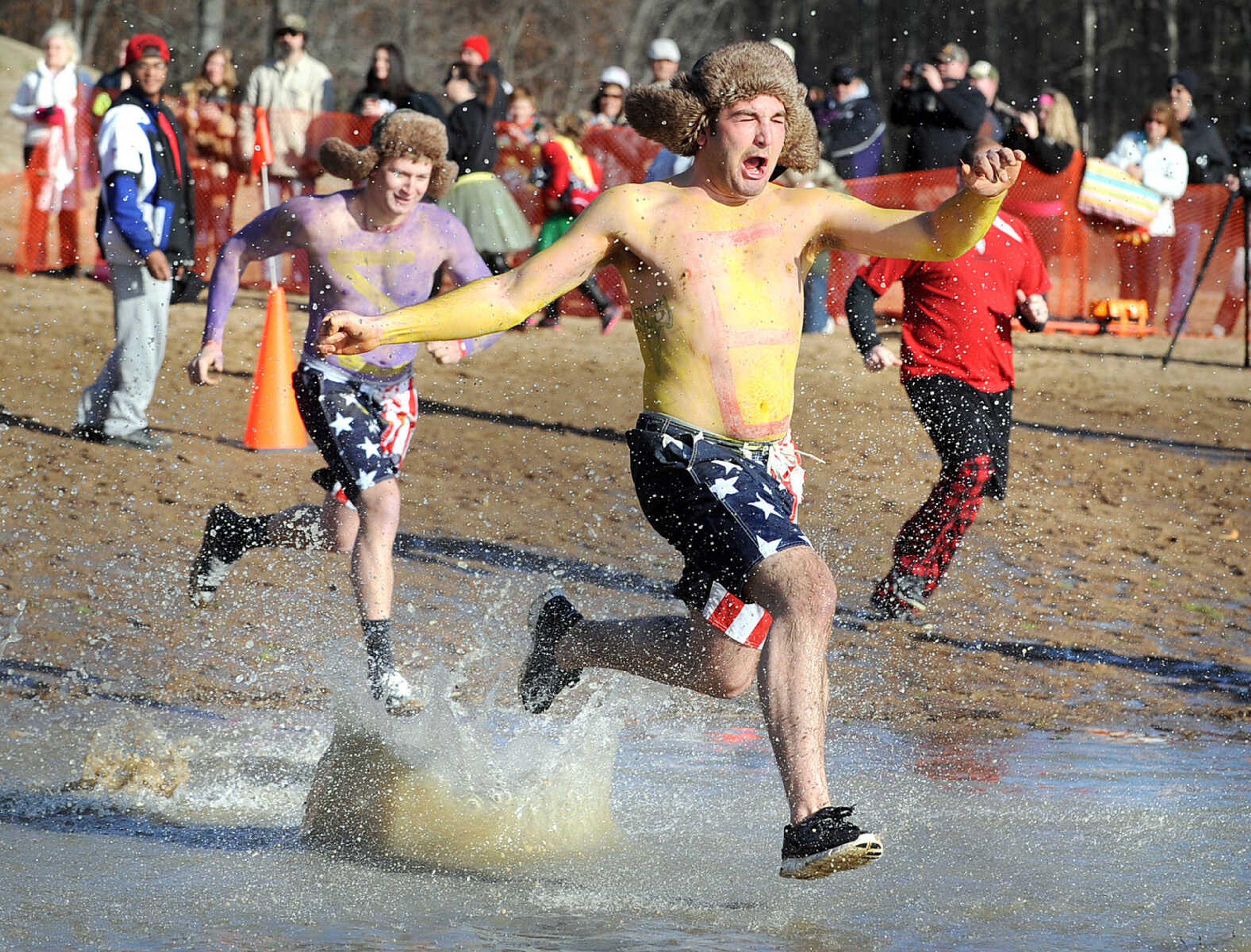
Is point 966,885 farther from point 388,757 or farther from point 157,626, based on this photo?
point 157,626

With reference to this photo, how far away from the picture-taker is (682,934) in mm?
3873

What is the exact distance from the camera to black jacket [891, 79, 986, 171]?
13312 millimetres

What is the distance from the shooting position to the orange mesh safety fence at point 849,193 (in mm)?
14523

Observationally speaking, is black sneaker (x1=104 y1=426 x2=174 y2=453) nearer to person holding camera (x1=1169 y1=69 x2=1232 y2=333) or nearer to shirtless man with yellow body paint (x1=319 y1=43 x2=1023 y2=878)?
shirtless man with yellow body paint (x1=319 y1=43 x2=1023 y2=878)

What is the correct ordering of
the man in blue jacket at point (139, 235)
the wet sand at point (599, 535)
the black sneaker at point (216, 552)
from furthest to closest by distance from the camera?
the man in blue jacket at point (139, 235) → the black sneaker at point (216, 552) → the wet sand at point (599, 535)

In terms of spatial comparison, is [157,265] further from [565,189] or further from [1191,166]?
[1191,166]

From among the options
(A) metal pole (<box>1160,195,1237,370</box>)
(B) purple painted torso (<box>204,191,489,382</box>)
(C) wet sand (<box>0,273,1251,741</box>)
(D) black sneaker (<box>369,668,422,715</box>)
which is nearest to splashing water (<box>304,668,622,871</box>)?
(D) black sneaker (<box>369,668,422,715</box>)

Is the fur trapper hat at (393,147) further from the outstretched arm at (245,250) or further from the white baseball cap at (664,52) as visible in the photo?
the white baseball cap at (664,52)

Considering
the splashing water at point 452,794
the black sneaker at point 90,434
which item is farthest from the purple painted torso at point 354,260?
the black sneaker at point 90,434

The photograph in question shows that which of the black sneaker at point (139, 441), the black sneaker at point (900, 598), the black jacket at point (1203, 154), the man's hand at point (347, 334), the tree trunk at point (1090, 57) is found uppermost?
the tree trunk at point (1090, 57)

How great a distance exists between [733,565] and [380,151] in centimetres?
260

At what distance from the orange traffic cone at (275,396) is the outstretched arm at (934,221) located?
254 inches

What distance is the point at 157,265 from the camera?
31.7ft

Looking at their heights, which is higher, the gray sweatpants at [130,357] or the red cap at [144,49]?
the red cap at [144,49]
